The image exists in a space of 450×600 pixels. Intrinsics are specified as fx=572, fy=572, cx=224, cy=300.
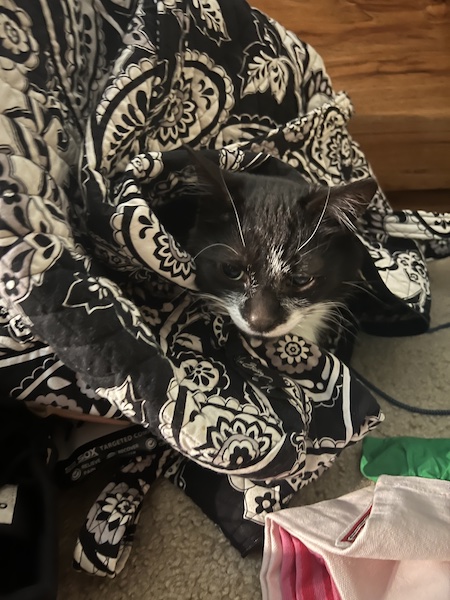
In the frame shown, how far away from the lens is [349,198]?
2.72 feet

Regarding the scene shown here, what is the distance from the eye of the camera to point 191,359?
82cm

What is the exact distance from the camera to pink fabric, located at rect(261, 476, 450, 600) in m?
0.72

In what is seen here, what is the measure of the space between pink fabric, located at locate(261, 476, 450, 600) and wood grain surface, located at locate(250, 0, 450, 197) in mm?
874

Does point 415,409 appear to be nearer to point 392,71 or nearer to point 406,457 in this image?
point 406,457

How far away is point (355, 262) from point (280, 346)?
0.21 metres

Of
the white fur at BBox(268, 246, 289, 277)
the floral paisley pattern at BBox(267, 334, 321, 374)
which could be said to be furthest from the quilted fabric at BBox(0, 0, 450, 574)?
the white fur at BBox(268, 246, 289, 277)

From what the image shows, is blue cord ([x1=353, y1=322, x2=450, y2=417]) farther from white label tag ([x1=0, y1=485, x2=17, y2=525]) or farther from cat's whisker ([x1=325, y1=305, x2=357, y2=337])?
white label tag ([x1=0, y1=485, x2=17, y2=525])

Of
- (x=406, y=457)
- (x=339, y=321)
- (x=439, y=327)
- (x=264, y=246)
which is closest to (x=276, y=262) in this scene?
(x=264, y=246)

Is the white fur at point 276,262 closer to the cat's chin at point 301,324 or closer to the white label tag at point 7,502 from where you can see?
the cat's chin at point 301,324

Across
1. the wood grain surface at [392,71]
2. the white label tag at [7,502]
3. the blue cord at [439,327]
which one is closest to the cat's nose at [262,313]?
the white label tag at [7,502]

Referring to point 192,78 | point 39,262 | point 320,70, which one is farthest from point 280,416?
point 320,70

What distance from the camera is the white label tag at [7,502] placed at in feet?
2.30

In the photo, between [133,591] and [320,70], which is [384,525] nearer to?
[133,591]

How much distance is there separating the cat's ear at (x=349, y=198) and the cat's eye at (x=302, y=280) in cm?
10
